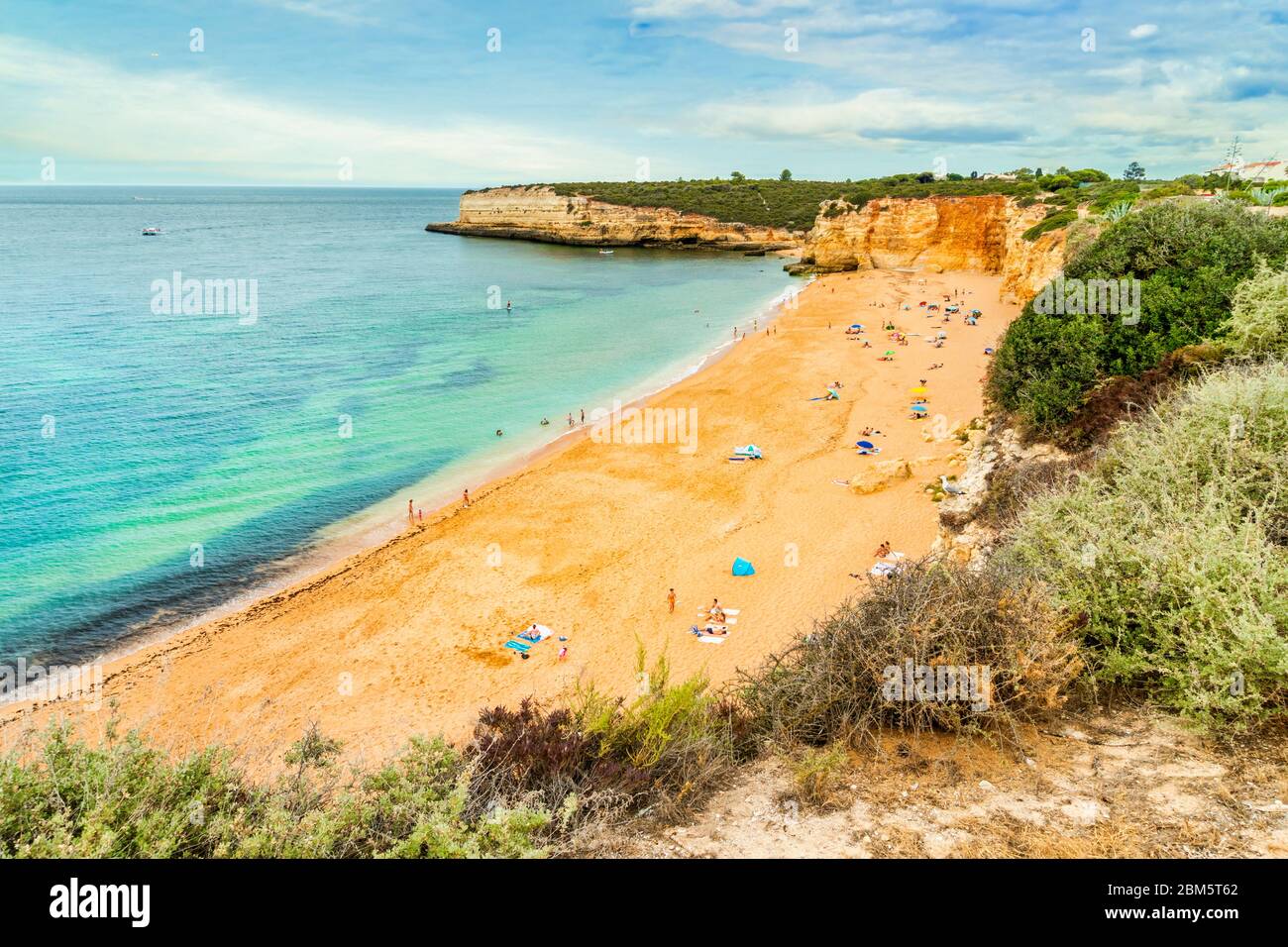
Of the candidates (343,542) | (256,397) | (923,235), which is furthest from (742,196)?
(343,542)

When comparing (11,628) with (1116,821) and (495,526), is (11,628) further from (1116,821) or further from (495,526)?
(1116,821)

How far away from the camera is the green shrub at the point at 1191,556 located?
6023 millimetres

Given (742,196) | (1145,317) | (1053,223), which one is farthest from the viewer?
(742,196)

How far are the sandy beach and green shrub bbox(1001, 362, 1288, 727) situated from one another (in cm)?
445

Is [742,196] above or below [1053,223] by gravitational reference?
above

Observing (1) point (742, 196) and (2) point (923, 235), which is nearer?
(2) point (923, 235)

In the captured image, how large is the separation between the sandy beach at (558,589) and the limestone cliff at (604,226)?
78.3 m

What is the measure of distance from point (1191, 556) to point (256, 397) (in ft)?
129

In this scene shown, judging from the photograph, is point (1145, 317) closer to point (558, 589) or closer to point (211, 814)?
point (558, 589)

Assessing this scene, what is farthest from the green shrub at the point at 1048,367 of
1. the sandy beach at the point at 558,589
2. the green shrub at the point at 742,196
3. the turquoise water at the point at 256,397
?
the green shrub at the point at 742,196

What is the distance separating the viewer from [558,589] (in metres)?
19.2

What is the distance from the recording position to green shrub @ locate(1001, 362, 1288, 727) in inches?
237
